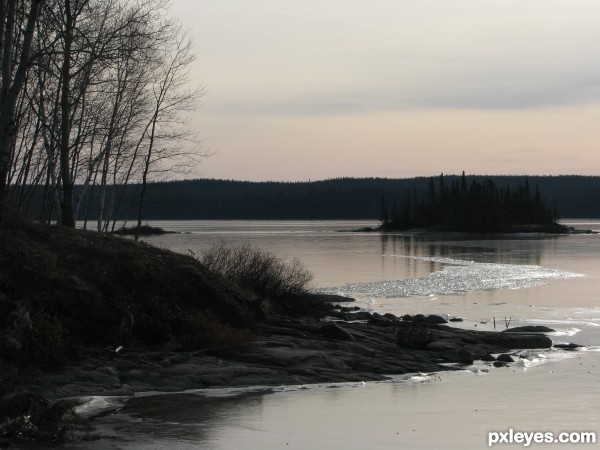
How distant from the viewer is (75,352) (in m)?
14.9

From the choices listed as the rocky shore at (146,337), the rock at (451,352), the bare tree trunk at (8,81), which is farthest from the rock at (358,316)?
the bare tree trunk at (8,81)

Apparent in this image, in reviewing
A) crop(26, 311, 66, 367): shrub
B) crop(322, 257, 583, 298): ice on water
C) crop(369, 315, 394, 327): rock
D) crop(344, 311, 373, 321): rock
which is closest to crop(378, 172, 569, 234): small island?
crop(322, 257, 583, 298): ice on water

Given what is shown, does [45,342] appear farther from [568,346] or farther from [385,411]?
[568,346]

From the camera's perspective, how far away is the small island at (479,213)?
455 feet

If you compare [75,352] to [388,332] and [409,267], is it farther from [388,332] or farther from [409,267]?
[409,267]

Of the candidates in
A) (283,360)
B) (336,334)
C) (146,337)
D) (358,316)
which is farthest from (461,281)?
(146,337)

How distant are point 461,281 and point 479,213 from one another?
102846 millimetres

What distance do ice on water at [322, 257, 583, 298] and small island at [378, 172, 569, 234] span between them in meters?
91.3

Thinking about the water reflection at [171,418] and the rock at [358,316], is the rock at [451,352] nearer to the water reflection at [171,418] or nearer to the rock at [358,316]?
the water reflection at [171,418]

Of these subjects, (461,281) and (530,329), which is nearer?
(530,329)

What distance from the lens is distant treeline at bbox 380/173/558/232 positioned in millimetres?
139125

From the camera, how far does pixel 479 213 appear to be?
456 ft

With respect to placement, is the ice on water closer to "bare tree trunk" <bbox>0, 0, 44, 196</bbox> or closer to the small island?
"bare tree trunk" <bbox>0, 0, 44, 196</bbox>

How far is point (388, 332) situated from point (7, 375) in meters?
9.30
